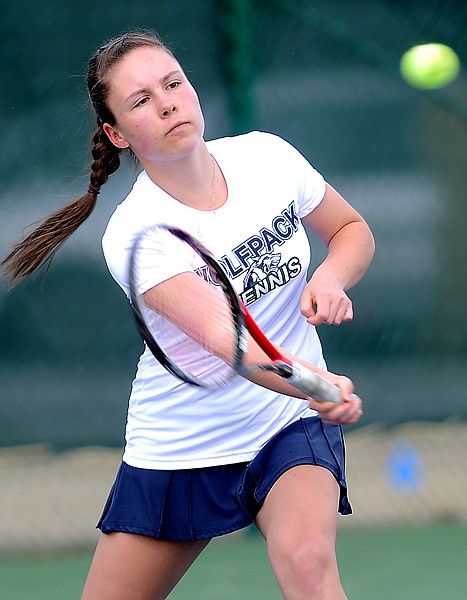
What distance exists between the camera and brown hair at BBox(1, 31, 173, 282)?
2.22m

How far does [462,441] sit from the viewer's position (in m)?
3.82

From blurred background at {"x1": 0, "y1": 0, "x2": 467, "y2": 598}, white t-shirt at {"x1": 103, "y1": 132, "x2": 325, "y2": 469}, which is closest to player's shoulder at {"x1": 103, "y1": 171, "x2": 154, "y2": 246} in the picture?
white t-shirt at {"x1": 103, "y1": 132, "x2": 325, "y2": 469}

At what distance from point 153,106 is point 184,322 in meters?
0.41

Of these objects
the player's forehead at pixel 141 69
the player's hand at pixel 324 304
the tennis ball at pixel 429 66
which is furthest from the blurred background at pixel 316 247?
the player's hand at pixel 324 304

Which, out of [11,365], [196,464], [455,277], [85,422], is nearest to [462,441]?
[455,277]

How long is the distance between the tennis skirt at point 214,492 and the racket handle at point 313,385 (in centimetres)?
37

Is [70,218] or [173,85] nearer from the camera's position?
[173,85]

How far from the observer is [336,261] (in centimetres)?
220

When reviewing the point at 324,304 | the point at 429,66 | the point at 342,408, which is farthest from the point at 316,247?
the point at 342,408

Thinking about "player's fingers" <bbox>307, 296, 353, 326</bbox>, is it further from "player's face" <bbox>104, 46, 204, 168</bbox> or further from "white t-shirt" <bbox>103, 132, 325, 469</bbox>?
"player's face" <bbox>104, 46, 204, 168</bbox>

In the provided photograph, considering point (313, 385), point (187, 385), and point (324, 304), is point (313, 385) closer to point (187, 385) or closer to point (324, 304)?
point (324, 304)

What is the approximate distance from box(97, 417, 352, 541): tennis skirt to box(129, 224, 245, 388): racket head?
238 mm

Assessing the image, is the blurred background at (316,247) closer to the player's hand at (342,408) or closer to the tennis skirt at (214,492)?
the tennis skirt at (214,492)

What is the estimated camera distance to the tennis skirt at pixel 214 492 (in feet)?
7.02
